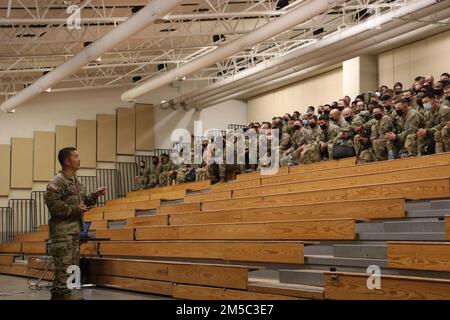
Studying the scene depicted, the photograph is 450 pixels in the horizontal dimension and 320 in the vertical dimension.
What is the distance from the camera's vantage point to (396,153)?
8156mm

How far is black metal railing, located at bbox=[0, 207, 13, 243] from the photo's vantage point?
1466cm

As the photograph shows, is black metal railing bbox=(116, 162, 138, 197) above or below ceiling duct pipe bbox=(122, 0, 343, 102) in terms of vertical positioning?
below

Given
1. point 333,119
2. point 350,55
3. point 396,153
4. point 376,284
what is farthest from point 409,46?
point 376,284

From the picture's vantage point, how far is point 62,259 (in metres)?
5.48

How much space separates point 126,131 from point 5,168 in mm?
2887

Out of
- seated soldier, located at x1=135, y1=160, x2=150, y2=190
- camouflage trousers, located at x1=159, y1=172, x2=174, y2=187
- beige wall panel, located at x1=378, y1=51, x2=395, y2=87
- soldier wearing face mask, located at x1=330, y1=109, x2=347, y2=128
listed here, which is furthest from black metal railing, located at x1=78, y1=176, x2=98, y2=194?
soldier wearing face mask, located at x1=330, y1=109, x2=347, y2=128

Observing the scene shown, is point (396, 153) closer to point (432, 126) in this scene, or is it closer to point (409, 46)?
point (432, 126)

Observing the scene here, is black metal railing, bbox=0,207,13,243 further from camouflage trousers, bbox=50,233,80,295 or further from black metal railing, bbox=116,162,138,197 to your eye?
camouflage trousers, bbox=50,233,80,295

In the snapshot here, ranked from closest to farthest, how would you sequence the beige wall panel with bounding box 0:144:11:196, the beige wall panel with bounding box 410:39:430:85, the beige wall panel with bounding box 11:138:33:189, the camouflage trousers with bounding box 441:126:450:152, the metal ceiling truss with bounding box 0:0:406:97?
the camouflage trousers with bounding box 441:126:450:152, the metal ceiling truss with bounding box 0:0:406:97, the beige wall panel with bounding box 410:39:430:85, the beige wall panel with bounding box 0:144:11:196, the beige wall panel with bounding box 11:138:33:189

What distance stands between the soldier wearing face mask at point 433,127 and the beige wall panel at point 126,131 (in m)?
9.38

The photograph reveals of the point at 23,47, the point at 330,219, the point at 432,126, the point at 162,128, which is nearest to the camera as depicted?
the point at 330,219

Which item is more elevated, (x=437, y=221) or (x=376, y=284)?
(x=437, y=221)

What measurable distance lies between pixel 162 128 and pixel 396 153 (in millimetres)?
9273

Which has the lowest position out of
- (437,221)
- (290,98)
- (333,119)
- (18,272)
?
(18,272)
